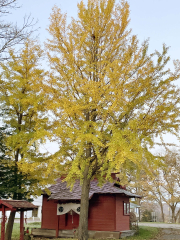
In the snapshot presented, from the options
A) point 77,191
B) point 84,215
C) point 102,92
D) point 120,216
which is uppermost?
point 102,92

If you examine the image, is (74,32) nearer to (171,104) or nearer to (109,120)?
(109,120)

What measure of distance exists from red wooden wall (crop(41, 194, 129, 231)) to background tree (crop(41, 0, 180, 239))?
25.1 feet

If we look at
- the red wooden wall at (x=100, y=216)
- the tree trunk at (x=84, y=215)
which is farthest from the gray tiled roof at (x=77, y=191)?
the tree trunk at (x=84, y=215)

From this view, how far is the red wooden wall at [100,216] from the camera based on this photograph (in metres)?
20.1

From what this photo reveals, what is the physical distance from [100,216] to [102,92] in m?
12.5

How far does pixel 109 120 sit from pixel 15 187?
7.30 metres

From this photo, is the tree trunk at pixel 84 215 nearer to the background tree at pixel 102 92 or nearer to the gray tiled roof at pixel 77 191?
the background tree at pixel 102 92

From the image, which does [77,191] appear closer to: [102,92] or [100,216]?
[100,216]

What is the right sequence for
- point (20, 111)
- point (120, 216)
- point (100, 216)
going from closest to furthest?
point (20, 111)
point (100, 216)
point (120, 216)

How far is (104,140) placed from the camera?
12.4 m

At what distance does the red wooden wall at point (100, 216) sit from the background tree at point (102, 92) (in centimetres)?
766

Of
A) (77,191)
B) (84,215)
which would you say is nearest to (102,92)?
(84,215)

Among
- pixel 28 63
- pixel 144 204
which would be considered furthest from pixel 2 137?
pixel 144 204

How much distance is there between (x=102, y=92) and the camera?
1111 centimetres
